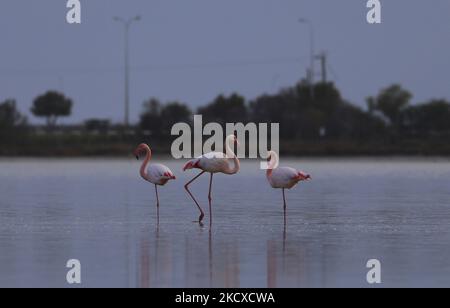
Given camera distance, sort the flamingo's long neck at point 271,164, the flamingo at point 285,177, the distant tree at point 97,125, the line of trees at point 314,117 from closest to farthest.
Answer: the flamingo at point 285,177
the flamingo's long neck at point 271,164
the line of trees at point 314,117
the distant tree at point 97,125

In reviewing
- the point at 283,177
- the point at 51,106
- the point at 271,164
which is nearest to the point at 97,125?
the point at 51,106

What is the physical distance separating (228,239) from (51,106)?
93257 mm

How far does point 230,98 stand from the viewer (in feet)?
318

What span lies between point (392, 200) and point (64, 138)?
60.4 m

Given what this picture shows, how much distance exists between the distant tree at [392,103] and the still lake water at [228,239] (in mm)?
64690

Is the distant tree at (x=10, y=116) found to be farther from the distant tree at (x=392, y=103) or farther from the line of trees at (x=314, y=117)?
the distant tree at (x=392, y=103)

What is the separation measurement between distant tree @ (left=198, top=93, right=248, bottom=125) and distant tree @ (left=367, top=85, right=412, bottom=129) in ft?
33.0

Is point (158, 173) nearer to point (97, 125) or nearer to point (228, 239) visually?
point (228, 239)

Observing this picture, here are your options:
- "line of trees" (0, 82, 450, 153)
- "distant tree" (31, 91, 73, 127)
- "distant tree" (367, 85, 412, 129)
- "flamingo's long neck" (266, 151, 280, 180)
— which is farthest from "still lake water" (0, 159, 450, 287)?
"distant tree" (31, 91, 73, 127)

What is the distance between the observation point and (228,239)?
52.4ft

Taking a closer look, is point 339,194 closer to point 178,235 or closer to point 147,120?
point 178,235

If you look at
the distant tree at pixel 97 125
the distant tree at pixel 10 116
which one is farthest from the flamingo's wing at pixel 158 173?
the distant tree at pixel 97 125

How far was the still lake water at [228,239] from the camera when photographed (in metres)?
12.1
